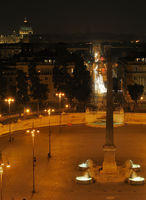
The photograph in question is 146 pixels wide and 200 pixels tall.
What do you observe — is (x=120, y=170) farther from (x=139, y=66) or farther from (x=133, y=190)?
(x=139, y=66)

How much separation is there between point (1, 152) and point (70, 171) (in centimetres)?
920

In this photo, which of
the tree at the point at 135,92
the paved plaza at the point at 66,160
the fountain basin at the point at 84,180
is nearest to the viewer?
the paved plaza at the point at 66,160

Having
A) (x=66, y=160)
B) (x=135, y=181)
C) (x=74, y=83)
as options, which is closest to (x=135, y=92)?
(x=74, y=83)

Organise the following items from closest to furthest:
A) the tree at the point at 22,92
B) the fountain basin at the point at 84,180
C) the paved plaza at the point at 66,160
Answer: the paved plaza at the point at 66,160
the fountain basin at the point at 84,180
the tree at the point at 22,92

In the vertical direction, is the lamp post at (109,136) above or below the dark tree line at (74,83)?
below

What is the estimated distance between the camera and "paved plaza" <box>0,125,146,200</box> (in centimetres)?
2395

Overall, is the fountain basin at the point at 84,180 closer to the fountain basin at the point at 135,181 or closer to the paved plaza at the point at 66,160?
the paved plaza at the point at 66,160

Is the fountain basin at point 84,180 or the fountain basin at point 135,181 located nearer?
the fountain basin at point 135,181

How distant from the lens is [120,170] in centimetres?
2777

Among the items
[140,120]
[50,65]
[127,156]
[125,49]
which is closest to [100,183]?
[127,156]

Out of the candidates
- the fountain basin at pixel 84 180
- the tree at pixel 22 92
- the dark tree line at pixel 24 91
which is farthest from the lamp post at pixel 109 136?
the tree at pixel 22 92

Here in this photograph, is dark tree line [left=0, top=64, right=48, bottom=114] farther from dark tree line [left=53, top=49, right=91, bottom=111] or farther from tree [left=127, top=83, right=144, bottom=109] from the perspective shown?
tree [left=127, top=83, right=144, bottom=109]

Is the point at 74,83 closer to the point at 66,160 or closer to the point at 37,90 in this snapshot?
the point at 37,90

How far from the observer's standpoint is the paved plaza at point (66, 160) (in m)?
24.0
